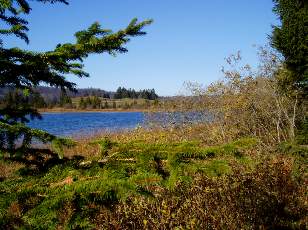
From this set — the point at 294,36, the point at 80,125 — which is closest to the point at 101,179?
the point at 294,36

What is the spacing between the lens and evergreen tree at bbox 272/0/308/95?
987 cm

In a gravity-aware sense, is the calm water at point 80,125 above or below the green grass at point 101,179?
below

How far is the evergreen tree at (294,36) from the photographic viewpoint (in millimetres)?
9867

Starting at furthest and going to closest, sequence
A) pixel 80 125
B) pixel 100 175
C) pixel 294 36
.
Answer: pixel 80 125 → pixel 294 36 → pixel 100 175

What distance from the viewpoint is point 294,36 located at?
10055mm

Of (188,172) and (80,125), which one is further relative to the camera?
(80,125)

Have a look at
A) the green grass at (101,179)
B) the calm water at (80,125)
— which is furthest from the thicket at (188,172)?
the calm water at (80,125)

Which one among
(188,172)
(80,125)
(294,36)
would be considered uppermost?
(294,36)

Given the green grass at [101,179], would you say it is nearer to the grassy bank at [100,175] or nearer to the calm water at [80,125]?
the grassy bank at [100,175]

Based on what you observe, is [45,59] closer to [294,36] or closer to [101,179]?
[101,179]

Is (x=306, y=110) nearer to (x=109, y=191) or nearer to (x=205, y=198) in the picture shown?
(x=205, y=198)

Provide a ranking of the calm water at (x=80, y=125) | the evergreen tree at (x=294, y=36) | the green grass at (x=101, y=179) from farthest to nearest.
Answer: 1. the calm water at (x=80, y=125)
2. the evergreen tree at (x=294, y=36)
3. the green grass at (x=101, y=179)

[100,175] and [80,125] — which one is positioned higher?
[100,175]

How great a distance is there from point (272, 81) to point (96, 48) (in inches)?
481
